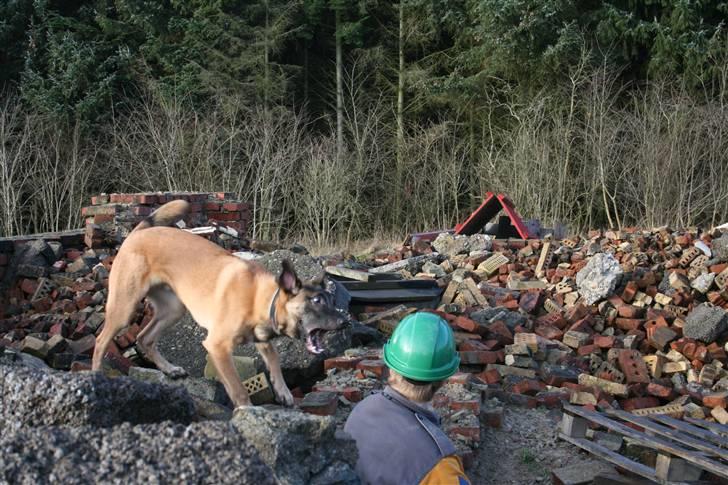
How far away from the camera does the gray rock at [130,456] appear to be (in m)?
1.92

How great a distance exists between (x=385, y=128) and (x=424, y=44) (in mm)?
3381

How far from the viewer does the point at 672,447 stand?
5.17 metres

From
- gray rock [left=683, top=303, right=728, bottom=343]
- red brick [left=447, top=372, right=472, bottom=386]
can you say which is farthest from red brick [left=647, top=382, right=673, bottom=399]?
red brick [left=447, top=372, right=472, bottom=386]

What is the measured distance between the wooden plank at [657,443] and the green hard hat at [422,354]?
2709 mm

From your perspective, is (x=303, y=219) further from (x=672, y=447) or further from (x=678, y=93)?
(x=672, y=447)

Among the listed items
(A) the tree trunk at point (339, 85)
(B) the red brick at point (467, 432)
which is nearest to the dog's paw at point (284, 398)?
(B) the red brick at point (467, 432)

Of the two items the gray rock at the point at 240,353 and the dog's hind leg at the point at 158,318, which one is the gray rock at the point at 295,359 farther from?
the dog's hind leg at the point at 158,318

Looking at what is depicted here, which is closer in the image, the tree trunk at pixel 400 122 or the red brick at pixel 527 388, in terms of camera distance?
the red brick at pixel 527 388

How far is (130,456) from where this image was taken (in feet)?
6.59

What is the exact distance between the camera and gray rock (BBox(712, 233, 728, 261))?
1149 centimetres

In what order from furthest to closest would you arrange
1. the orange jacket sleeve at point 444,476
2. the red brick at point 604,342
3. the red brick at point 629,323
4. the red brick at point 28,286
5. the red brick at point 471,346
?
the red brick at point 629,323 < the red brick at point 28,286 < the red brick at point 604,342 < the red brick at point 471,346 < the orange jacket sleeve at point 444,476

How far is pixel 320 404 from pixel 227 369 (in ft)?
2.23

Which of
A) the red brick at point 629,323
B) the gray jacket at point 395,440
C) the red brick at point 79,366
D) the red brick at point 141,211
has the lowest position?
the red brick at point 629,323

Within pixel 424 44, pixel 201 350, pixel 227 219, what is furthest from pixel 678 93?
pixel 201 350
